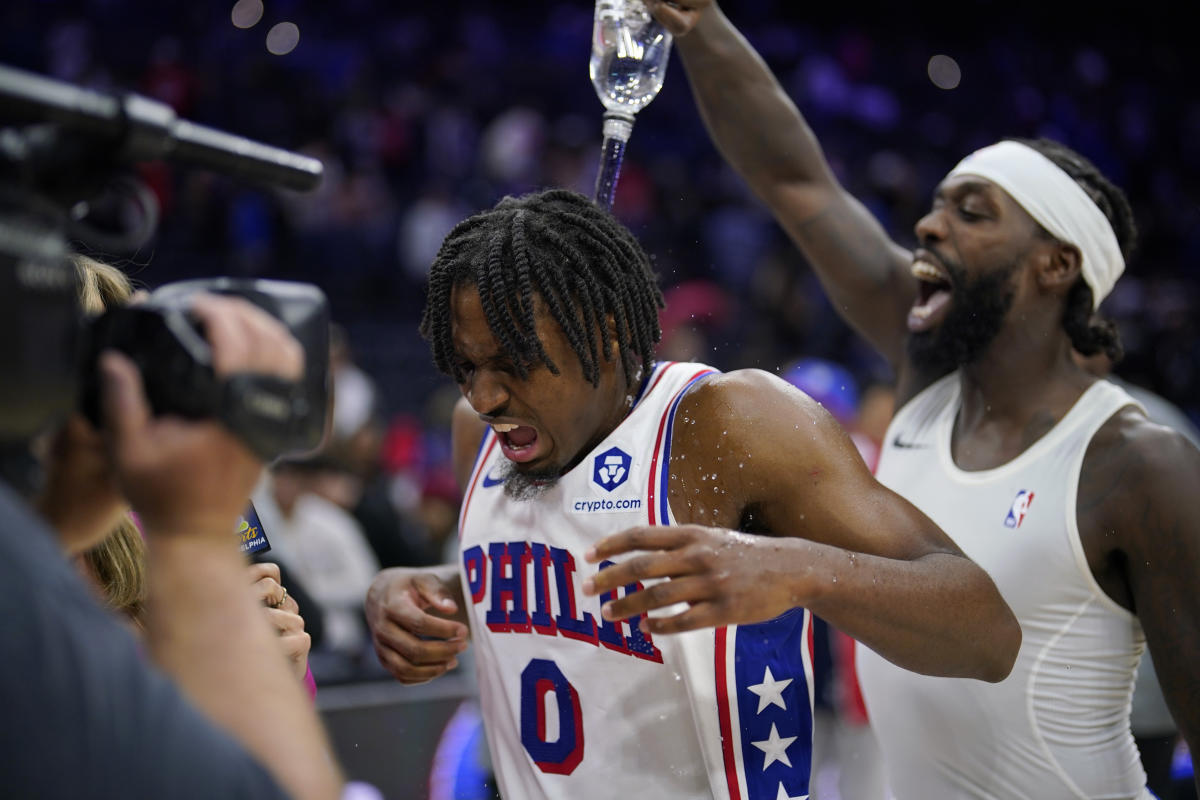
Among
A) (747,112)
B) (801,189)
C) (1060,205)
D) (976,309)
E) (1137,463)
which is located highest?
(747,112)

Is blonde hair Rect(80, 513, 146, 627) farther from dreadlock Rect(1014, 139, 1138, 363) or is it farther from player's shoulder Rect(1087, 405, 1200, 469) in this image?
dreadlock Rect(1014, 139, 1138, 363)

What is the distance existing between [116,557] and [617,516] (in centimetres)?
83

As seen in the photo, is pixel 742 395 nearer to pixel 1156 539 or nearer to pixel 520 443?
pixel 520 443

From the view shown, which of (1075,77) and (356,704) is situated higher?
(1075,77)

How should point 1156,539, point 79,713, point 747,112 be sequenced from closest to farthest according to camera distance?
point 79,713, point 1156,539, point 747,112

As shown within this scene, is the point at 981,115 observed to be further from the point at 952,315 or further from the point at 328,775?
the point at 328,775

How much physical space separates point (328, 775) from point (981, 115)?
9.23 metres

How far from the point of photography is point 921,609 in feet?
5.74

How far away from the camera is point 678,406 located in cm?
208

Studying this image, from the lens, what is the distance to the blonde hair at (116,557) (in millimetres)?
1860

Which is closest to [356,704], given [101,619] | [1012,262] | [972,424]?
[972,424]

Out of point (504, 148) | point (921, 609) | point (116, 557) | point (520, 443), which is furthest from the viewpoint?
point (504, 148)

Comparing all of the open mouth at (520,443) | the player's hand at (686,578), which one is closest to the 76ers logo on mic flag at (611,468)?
the open mouth at (520,443)

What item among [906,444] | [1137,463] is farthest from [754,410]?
[906,444]
